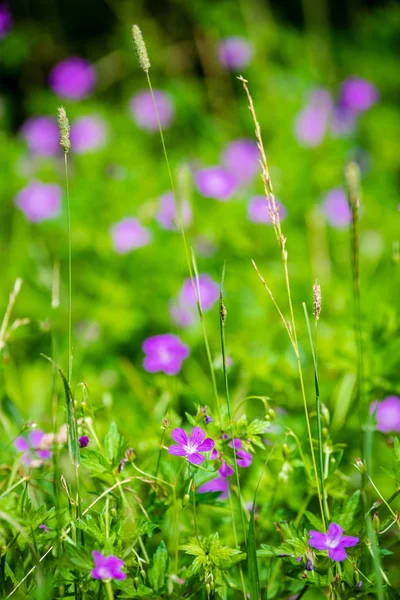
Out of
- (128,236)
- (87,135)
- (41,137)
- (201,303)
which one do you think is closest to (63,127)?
(201,303)

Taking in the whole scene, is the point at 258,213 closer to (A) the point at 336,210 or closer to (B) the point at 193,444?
(A) the point at 336,210

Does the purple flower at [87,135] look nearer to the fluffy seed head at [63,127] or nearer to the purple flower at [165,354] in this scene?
the purple flower at [165,354]

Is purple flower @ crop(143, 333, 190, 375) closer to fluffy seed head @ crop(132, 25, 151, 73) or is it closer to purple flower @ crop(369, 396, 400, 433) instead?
purple flower @ crop(369, 396, 400, 433)

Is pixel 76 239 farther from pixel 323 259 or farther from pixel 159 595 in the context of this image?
pixel 159 595

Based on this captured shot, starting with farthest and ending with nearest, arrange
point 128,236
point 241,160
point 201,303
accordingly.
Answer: point 241,160
point 128,236
point 201,303

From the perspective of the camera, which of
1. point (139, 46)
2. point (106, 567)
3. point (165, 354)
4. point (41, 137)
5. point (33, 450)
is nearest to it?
point (106, 567)

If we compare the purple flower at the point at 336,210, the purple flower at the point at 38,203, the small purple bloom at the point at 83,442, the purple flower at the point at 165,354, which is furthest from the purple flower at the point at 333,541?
the purple flower at the point at 38,203
